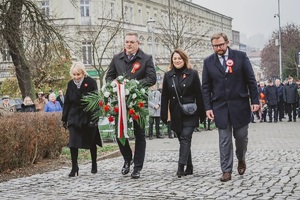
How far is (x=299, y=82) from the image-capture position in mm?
28750

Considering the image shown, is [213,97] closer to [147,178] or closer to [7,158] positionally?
[147,178]

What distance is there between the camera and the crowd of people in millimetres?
8266

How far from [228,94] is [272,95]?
19.4 meters

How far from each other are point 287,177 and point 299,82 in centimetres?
2126

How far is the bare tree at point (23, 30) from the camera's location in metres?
20.8

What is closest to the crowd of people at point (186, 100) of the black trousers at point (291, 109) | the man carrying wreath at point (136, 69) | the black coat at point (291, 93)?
the man carrying wreath at point (136, 69)

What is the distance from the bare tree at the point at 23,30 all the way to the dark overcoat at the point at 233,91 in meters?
13.7

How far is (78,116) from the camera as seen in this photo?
934cm

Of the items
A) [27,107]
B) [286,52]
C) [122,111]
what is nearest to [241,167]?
[122,111]

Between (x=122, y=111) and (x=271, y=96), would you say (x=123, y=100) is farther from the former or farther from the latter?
(x=271, y=96)

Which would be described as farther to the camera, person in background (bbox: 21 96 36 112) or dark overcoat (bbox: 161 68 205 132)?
person in background (bbox: 21 96 36 112)

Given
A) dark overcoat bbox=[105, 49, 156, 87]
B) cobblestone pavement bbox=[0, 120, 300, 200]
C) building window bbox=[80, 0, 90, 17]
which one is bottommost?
cobblestone pavement bbox=[0, 120, 300, 200]

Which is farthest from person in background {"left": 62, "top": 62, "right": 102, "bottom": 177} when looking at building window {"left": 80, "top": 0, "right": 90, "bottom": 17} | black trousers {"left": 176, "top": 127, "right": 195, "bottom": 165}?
building window {"left": 80, "top": 0, "right": 90, "bottom": 17}

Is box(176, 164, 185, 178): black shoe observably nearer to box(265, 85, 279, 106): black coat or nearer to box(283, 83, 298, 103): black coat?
box(283, 83, 298, 103): black coat
